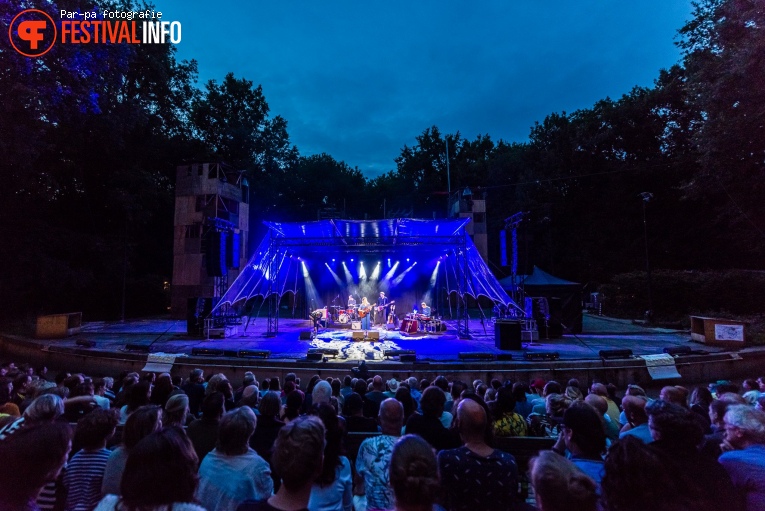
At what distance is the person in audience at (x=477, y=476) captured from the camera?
1902 mm

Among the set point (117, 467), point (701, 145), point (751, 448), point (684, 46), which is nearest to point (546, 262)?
point (701, 145)

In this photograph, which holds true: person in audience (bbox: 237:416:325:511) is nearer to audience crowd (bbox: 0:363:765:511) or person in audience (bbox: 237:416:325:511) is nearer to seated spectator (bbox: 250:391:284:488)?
audience crowd (bbox: 0:363:765:511)

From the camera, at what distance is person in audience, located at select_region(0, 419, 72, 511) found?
1.56 meters

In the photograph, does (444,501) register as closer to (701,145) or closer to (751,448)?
(751,448)

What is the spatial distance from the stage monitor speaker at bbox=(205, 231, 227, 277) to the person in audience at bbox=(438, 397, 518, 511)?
12.5 meters

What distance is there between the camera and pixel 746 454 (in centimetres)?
214

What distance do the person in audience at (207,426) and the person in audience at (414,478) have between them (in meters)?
1.85

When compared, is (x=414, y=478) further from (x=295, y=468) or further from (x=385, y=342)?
(x=385, y=342)

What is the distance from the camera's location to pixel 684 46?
19062mm

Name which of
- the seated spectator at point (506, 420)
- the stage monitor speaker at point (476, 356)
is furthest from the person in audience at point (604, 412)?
the stage monitor speaker at point (476, 356)

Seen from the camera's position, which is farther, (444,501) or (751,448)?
(751,448)

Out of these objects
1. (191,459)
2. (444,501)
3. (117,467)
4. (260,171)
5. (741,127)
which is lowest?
(444,501)

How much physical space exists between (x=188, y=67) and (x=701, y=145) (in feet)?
109

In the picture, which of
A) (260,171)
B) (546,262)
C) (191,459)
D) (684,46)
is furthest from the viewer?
(260,171)
